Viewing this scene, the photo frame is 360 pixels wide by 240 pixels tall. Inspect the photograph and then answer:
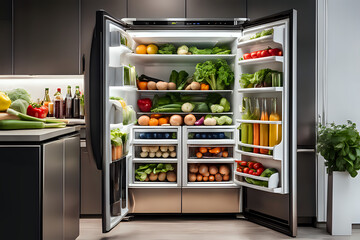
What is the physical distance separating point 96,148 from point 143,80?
140 cm

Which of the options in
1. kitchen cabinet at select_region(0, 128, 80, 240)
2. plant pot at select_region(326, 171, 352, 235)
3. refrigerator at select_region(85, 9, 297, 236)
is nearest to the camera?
kitchen cabinet at select_region(0, 128, 80, 240)

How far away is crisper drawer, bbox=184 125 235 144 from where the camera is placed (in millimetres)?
3844

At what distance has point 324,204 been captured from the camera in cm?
371

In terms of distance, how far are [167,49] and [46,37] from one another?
1.40m

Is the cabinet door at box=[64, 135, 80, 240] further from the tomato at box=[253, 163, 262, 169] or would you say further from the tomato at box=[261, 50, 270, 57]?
the tomato at box=[261, 50, 270, 57]

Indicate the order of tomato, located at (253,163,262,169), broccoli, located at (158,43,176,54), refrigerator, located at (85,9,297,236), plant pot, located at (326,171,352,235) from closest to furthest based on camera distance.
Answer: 1. refrigerator, located at (85,9,297,236)
2. plant pot, located at (326,171,352,235)
3. tomato, located at (253,163,262,169)
4. broccoli, located at (158,43,176,54)

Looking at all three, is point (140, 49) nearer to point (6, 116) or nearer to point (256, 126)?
point (256, 126)

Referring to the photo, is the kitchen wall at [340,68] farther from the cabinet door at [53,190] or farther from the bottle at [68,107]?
the bottle at [68,107]

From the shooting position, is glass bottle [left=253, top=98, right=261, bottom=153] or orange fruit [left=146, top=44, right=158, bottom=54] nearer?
glass bottle [left=253, top=98, right=261, bottom=153]

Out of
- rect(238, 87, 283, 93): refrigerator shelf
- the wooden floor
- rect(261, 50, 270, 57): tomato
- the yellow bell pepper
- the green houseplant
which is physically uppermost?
rect(261, 50, 270, 57): tomato

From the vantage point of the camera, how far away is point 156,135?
3889 millimetres

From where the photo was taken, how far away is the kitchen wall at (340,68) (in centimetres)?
369

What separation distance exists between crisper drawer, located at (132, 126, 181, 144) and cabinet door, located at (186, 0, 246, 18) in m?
1.32

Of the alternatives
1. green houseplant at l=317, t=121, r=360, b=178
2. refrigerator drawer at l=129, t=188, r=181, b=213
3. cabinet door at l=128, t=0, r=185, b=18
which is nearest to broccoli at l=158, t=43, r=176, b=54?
cabinet door at l=128, t=0, r=185, b=18
